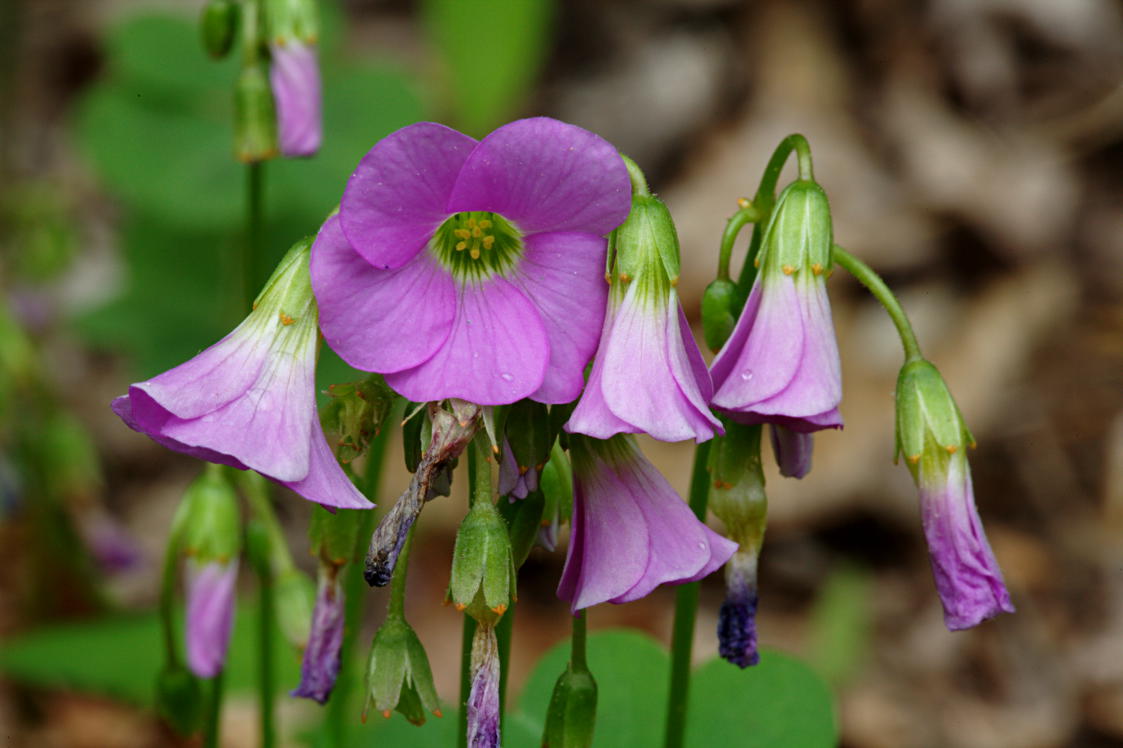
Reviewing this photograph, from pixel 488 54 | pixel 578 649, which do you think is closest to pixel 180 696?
pixel 578 649

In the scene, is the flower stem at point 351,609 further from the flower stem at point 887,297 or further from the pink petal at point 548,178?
the flower stem at point 887,297

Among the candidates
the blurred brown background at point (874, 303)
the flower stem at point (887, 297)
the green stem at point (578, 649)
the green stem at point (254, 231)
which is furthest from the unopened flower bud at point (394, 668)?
the blurred brown background at point (874, 303)

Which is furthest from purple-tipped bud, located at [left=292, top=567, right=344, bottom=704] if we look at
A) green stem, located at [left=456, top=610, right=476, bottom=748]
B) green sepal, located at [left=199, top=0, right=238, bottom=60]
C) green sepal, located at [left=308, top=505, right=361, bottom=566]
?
green sepal, located at [left=199, top=0, right=238, bottom=60]

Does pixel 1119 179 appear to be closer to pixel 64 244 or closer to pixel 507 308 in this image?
pixel 64 244

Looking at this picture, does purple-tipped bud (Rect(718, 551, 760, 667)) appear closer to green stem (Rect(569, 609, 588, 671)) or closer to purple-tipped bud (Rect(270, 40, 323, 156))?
green stem (Rect(569, 609, 588, 671))

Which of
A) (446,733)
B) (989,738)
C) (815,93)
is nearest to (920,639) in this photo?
(989,738)
